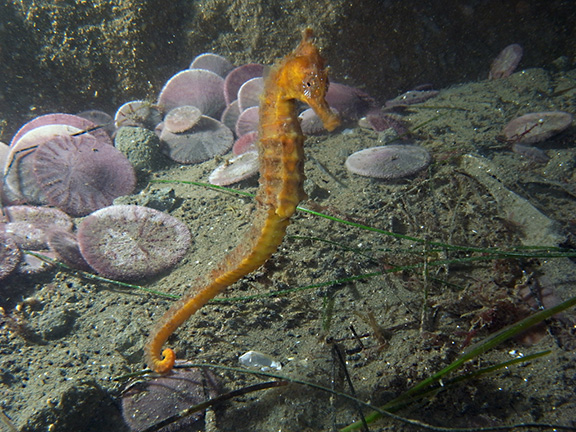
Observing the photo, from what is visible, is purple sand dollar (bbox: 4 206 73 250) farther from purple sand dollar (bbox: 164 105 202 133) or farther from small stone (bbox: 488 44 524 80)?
small stone (bbox: 488 44 524 80)

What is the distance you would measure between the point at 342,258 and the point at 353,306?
16.9 inches

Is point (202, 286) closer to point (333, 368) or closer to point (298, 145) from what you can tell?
point (333, 368)

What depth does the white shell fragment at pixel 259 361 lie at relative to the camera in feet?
7.67

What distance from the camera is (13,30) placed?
5.49m

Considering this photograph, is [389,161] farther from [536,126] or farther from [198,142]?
[198,142]

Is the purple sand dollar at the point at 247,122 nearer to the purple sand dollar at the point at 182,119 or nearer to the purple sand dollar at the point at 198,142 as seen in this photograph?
the purple sand dollar at the point at 198,142

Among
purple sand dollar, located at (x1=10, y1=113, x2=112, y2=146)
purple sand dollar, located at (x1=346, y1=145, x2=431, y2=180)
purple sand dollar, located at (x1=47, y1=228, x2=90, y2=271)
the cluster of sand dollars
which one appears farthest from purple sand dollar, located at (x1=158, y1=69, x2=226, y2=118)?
purple sand dollar, located at (x1=47, y1=228, x2=90, y2=271)

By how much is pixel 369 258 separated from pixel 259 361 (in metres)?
1.20

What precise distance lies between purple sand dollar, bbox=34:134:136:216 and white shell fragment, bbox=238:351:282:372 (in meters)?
2.90

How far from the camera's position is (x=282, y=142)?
5.44ft

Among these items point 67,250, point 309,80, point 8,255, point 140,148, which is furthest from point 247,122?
point 309,80

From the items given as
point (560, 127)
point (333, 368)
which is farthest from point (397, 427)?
point (560, 127)

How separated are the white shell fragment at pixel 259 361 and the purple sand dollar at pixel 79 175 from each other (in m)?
2.90

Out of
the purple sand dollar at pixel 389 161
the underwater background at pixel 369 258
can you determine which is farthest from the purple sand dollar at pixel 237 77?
the purple sand dollar at pixel 389 161
